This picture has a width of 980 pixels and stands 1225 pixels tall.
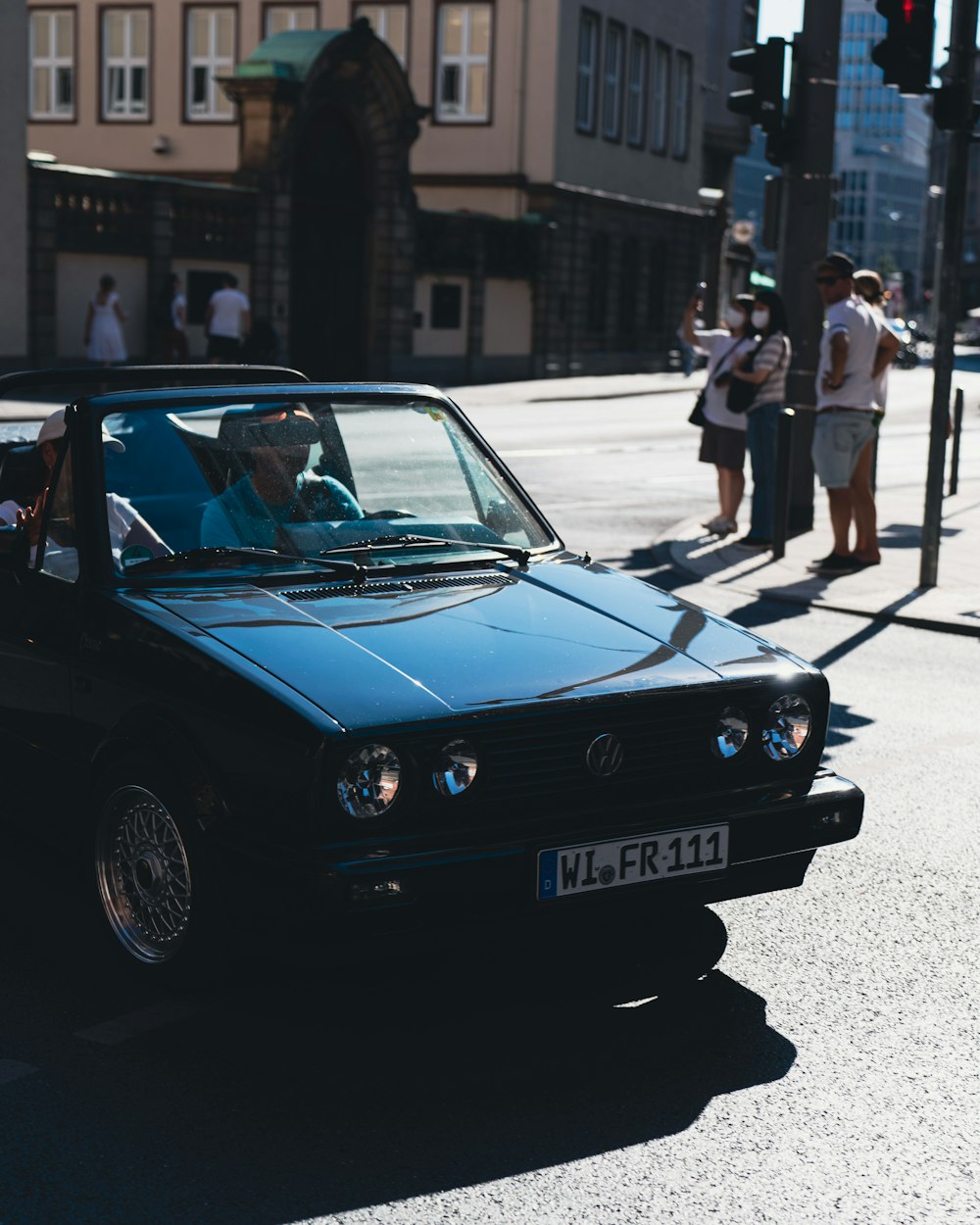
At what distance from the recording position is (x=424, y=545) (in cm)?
539

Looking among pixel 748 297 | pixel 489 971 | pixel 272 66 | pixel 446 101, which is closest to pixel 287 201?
pixel 272 66

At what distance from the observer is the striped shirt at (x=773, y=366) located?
43.8 ft

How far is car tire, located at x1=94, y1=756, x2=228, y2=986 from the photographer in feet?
14.5

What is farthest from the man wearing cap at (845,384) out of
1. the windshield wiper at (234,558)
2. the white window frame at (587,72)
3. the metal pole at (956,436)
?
the white window frame at (587,72)

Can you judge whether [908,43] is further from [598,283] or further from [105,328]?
[598,283]

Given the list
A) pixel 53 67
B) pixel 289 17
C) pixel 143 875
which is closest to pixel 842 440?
pixel 143 875

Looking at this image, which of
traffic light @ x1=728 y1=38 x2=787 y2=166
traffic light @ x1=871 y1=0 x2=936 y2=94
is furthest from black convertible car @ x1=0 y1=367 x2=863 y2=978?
traffic light @ x1=728 y1=38 x2=787 y2=166

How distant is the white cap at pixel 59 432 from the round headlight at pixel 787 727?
1990mm

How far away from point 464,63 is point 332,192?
30.4ft

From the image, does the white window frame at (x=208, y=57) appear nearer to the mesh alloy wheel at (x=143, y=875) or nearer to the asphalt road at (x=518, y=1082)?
the asphalt road at (x=518, y=1082)

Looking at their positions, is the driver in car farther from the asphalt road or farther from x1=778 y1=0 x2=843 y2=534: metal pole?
x1=778 y1=0 x2=843 y2=534: metal pole

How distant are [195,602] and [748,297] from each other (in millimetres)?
9354

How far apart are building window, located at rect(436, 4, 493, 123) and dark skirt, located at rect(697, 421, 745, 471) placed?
1334 inches

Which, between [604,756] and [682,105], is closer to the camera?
[604,756]
